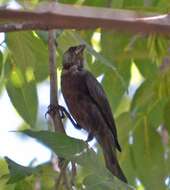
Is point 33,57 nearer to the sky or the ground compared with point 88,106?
nearer to the sky

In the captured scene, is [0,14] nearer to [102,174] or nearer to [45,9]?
[45,9]

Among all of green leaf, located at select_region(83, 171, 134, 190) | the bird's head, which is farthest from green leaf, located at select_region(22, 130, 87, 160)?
the bird's head

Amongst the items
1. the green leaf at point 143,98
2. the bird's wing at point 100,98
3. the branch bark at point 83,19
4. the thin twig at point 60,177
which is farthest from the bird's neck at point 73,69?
the branch bark at point 83,19

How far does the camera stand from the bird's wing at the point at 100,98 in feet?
11.0

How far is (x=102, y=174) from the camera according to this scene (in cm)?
155

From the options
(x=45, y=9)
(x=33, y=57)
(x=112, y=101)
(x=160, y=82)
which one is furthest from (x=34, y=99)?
(x=45, y=9)

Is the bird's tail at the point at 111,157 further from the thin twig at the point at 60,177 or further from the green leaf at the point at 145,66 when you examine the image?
the thin twig at the point at 60,177

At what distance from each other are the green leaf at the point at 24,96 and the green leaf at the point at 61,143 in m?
1.10

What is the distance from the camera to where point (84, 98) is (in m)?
3.89

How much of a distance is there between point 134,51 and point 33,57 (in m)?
0.58

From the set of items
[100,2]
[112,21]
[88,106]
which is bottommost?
[88,106]

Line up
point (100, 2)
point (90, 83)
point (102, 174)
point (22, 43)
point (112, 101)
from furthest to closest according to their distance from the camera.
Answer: point (90, 83) < point (112, 101) < point (100, 2) < point (22, 43) < point (102, 174)

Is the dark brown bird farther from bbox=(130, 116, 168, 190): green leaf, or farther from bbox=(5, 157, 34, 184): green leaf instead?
bbox=(5, 157, 34, 184): green leaf

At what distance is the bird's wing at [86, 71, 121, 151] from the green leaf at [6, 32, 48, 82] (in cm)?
62
